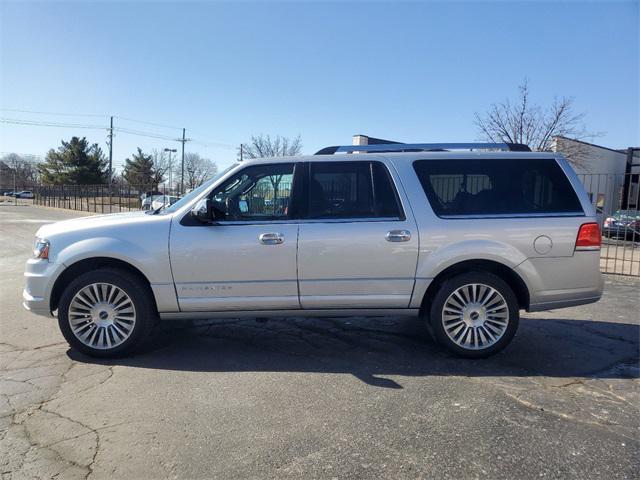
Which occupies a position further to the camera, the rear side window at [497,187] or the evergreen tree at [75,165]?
the evergreen tree at [75,165]

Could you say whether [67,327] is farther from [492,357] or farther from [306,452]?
[492,357]

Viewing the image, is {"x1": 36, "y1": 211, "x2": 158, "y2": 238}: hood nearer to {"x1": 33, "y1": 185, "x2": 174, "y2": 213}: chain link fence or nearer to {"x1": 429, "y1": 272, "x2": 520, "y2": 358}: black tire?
{"x1": 429, "y1": 272, "x2": 520, "y2": 358}: black tire

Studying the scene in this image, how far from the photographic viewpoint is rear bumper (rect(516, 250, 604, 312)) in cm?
459

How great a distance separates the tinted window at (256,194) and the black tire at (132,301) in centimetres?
107

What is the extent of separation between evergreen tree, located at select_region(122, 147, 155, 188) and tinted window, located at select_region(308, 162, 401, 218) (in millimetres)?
65792

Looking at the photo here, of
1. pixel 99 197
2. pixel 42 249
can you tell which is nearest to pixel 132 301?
pixel 42 249

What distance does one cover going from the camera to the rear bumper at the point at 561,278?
4.59 meters

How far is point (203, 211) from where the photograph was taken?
14.5 ft

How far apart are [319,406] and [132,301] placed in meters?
2.14

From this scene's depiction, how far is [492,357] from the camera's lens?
4.66 metres

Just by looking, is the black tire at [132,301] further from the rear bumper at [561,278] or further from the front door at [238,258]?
the rear bumper at [561,278]

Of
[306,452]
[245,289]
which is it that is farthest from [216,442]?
[245,289]

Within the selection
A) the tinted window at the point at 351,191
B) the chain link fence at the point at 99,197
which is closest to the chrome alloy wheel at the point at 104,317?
the tinted window at the point at 351,191

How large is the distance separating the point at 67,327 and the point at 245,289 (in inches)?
69.4
